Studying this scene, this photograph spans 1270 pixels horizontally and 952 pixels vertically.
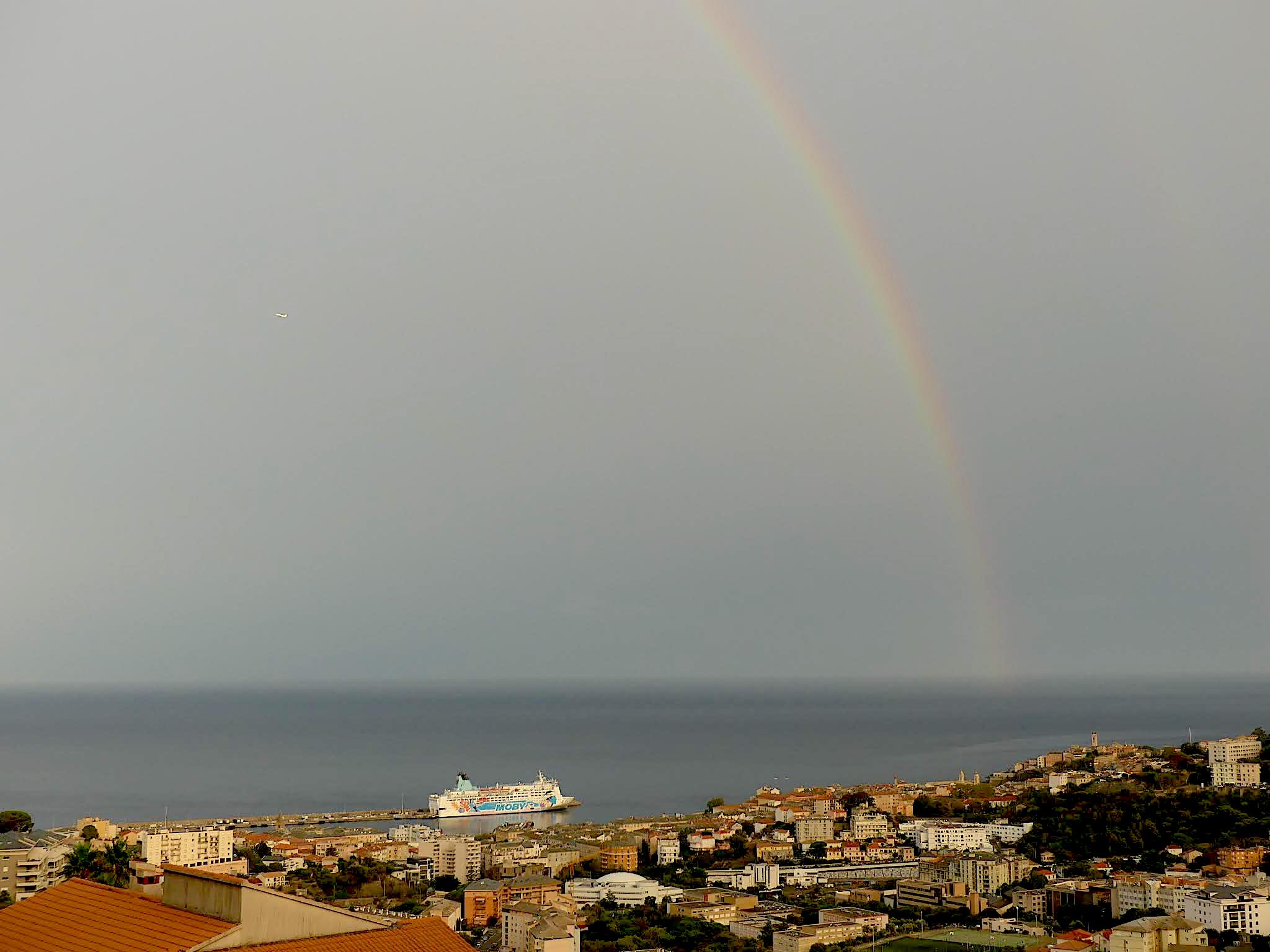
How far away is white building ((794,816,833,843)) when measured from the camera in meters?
30.9

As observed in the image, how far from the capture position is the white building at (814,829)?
30.9 m

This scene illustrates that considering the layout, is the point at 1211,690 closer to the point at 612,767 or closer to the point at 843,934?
the point at 612,767

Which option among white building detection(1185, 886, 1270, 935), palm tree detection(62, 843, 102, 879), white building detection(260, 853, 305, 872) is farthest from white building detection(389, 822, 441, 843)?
white building detection(1185, 886, 1270, 935)

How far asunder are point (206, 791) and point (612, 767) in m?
17.9

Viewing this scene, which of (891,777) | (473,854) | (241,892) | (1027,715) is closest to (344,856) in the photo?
(473,854)

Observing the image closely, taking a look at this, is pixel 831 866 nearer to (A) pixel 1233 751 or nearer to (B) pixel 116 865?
(A) pixel 1233 751

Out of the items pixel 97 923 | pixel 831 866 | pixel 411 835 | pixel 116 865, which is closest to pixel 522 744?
pixel 411 835

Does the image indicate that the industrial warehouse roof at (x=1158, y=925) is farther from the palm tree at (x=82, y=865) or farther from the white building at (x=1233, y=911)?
the palm tree at (x=82, y=865)

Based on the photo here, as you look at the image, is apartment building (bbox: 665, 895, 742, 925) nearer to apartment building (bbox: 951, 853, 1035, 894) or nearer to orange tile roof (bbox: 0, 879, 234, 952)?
apartment building (bbox: 951, 853, 1035, 894)

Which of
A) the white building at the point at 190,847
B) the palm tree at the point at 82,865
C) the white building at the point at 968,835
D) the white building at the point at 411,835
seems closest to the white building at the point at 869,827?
the white building at the point at 968,835

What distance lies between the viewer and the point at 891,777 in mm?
48625

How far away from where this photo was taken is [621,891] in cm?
2167

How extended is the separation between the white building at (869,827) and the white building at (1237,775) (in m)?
7.91

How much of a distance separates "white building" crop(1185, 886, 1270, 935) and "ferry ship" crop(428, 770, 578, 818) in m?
29.4
